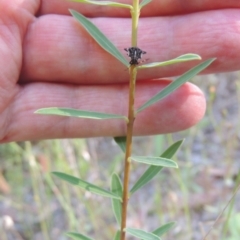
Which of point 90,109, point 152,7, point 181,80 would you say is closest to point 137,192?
point 90,109

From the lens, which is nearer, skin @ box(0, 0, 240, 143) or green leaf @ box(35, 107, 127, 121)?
green leaf @ box(35, 107, 127, 121)

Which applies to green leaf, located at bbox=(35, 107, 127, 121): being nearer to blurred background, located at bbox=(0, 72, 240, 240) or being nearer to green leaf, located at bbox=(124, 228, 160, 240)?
green leaf, located at bbox=(124, 228, 160, 240)

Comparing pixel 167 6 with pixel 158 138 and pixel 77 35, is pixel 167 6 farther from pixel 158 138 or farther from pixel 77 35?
pixel 158 138

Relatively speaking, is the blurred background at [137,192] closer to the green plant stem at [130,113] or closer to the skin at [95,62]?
the skin at [95,62]

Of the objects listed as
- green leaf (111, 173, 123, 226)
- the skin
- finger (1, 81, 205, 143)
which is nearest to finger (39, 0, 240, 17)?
the skin

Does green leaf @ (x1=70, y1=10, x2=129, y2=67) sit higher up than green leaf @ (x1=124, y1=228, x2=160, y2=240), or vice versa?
green leaf @ (x1=70, y1=10, x2=129, y2=67)

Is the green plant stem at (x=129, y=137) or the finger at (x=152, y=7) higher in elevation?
the finger at (x=152, y=7)

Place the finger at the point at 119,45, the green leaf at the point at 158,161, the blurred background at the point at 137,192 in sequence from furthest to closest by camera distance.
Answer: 1. the blurred background at the point at 137,192
2. the finger at the point at 119,45
3. the green leaf at the point at 158,161

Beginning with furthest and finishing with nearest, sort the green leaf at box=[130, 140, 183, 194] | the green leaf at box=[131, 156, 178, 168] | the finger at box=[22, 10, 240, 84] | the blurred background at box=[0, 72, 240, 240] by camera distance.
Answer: the blurred background at box=[0, 72, 240, 240] < the finger at box=[22, 10, 240, 84] < the green leaf at box=[130, 140, 183, 194] < the green leaf at box=[131, 156, 178, 168]

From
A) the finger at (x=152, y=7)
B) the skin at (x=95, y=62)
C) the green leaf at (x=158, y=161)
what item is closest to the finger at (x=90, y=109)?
the skin at (x=95, y=62)
